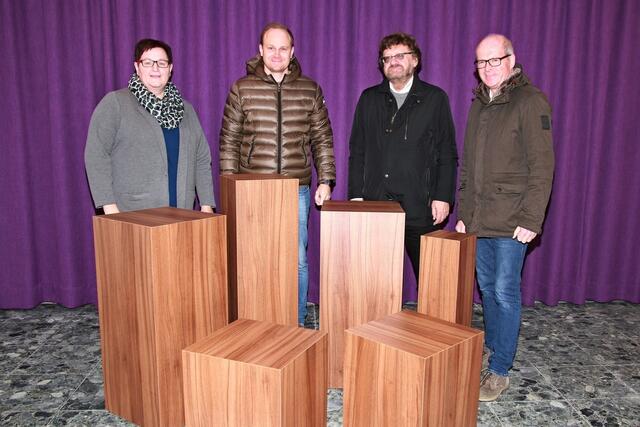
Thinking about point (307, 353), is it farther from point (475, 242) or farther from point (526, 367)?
point (526, 367)

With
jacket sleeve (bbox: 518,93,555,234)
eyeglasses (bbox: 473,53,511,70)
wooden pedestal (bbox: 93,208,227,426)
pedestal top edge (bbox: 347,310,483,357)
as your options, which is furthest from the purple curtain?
pedestal top edge (bbox: 347,310,483,357)

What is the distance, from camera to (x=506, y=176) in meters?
2.05

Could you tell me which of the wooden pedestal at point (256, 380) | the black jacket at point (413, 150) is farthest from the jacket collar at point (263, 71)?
the wooden pedestal at point (256, 380)

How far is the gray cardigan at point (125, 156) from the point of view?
82.3 inches

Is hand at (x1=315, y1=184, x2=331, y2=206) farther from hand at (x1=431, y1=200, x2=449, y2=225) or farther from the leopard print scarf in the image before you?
the leopard print scarf

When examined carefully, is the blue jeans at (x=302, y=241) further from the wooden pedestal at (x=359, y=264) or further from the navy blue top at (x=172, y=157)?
the navy blue top at (x=172, y=157)

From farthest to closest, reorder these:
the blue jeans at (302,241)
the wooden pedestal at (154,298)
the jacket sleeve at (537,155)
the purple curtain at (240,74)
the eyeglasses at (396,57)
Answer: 1. the purple curtain at (240,74)
2. the blue jeans at (302,241)
3. the eyeglasses at (396,57)
4. the jacket sleeve at (537,155)
5. the wooden pedestal at (154,298)

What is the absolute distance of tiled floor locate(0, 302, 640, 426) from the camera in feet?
6.31

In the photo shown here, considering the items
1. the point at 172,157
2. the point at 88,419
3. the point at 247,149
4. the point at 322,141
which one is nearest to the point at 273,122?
the point at 247,149

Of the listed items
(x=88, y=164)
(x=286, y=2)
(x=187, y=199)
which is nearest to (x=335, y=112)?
(x=286, y=2)

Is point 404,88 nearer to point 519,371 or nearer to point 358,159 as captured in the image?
point 358,159

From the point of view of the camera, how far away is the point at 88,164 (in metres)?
2.10

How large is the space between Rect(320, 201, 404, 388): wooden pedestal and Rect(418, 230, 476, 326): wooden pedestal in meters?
0.13

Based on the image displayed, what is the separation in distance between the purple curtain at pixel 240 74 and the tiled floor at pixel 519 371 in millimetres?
336
